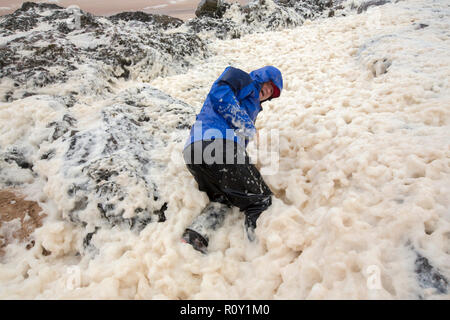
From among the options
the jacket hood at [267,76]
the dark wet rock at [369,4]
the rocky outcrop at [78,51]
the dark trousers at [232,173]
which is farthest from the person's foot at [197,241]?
the dark wet rock at [369,4]

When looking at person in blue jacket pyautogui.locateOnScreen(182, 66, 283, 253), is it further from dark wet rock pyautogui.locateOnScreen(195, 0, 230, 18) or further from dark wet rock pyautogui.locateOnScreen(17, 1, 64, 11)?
dark wet rock pyautogui.locateOnScreen(17, 1, 64, 11)

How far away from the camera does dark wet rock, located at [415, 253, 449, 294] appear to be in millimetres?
1861

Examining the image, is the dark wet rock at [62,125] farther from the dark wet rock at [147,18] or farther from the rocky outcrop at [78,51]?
the dark wet rock at [147,18]

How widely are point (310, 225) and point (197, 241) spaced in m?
1.22

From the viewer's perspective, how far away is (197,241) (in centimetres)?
280

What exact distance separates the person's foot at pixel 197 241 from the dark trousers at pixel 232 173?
547 mm

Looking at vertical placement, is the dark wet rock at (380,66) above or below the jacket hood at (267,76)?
below

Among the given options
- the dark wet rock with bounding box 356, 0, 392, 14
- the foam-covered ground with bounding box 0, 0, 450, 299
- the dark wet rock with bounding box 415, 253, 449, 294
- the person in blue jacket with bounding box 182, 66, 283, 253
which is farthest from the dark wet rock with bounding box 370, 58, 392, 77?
the dark wet rock with bounding box 356, 0, 392, 14

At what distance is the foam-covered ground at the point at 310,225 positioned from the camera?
2.13 meters

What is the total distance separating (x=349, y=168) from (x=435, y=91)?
7.86 feet

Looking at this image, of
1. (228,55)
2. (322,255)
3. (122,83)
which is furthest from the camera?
(228,55)

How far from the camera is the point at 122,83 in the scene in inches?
285
